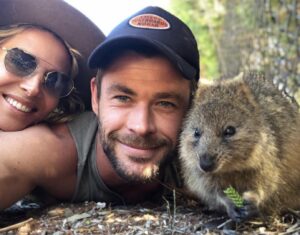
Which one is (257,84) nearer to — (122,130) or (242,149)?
(242,149)

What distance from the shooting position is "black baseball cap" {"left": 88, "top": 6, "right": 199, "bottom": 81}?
13.9ft

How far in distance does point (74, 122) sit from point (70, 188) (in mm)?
610

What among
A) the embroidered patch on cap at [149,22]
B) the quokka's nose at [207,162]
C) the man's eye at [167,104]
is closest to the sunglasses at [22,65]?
the embroidered patch on cap at [149,22]

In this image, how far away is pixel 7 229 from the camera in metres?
3.96

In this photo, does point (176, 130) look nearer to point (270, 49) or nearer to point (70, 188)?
point (70, 188)

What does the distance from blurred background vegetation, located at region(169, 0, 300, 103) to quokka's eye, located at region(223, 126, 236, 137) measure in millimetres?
1178

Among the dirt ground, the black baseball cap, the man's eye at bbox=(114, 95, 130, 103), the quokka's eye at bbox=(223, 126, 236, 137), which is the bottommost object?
the dirt ground

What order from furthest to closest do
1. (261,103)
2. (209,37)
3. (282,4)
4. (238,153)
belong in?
(209,37), (282,4), (261,103), (238,153)

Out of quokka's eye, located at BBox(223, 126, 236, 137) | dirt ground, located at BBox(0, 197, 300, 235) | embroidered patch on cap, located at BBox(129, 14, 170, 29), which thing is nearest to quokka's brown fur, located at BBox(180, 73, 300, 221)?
quokka's eye, located at BBox(223, 126, 236, 137)

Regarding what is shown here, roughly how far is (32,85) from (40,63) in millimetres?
213

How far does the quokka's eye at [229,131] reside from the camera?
3.88 meters

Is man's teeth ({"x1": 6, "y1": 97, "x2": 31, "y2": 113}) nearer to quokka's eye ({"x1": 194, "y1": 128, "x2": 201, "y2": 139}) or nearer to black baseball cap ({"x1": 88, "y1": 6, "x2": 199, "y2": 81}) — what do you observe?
black baseball cap ({"x1": 88, "y1": 6, "x2": 199, "y2": 81})

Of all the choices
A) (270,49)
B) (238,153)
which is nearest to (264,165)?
(238,153)

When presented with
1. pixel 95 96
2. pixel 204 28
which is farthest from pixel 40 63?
pixel 204 28
